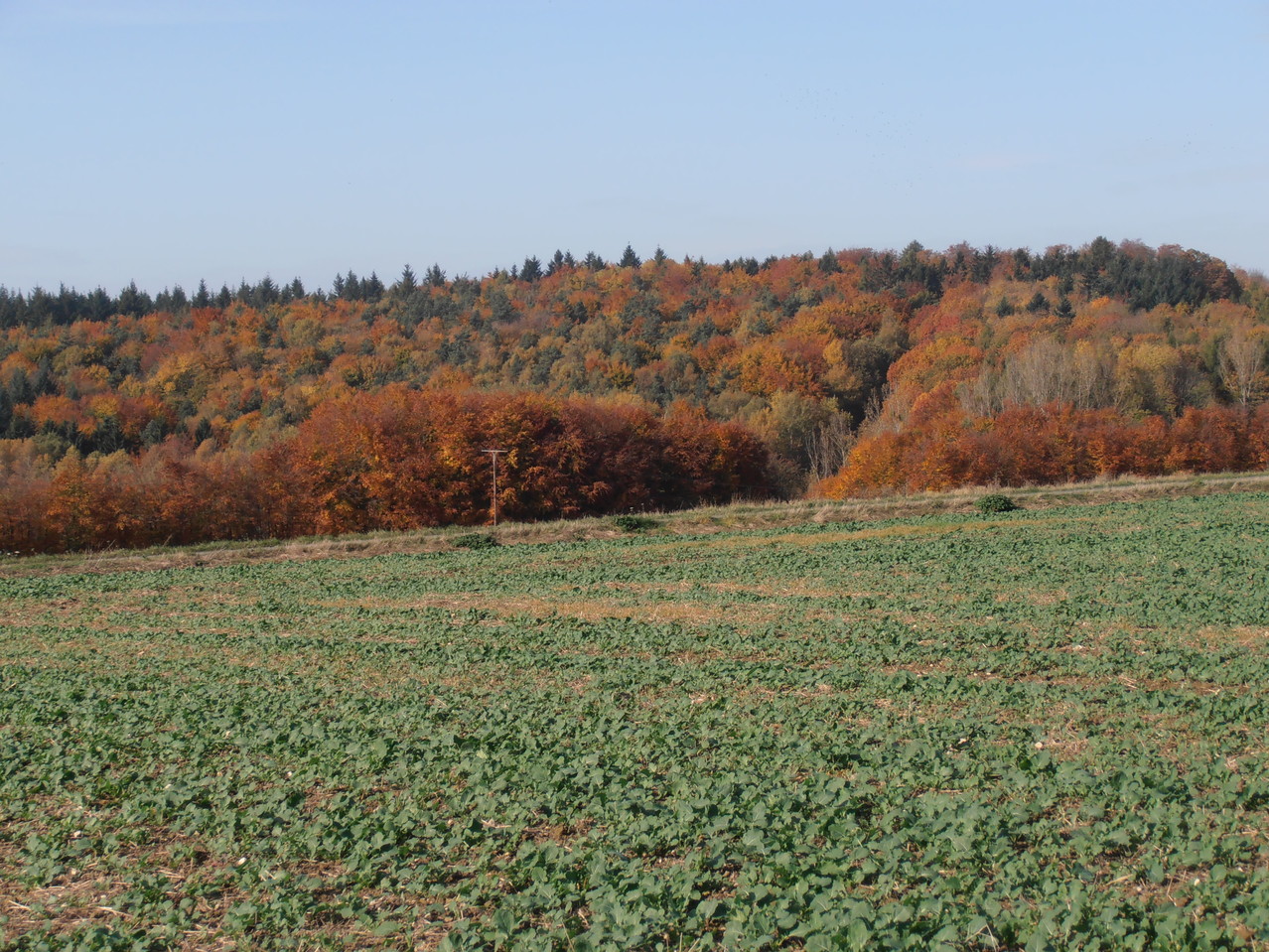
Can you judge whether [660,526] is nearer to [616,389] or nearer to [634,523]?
[634,523]

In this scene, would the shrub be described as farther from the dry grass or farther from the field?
the field

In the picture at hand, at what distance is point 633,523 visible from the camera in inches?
1724

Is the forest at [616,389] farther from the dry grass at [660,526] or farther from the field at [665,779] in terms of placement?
the field at [665,779]

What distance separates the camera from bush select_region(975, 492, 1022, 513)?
43.6m

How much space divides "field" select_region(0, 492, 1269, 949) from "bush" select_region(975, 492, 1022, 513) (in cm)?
2042

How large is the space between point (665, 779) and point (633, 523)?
110 ft

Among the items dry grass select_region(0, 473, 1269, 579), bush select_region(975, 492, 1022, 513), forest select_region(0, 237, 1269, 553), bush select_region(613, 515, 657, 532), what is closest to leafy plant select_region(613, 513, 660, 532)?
bush select_region(613, 515, 657, 532)

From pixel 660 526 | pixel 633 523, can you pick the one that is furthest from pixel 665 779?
pixel 660 526

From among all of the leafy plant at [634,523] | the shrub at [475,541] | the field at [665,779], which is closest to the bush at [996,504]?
the leafy plant at [634,523]

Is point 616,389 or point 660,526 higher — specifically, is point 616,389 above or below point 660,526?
above

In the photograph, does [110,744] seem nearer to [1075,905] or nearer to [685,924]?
[685,924]

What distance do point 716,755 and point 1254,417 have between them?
332ft

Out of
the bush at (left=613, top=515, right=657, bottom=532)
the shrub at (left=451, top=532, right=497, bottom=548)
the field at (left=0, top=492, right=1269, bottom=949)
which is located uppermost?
the field at (left=0, top=492, right=1269, bottom=949)

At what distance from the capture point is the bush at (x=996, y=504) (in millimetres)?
43562
